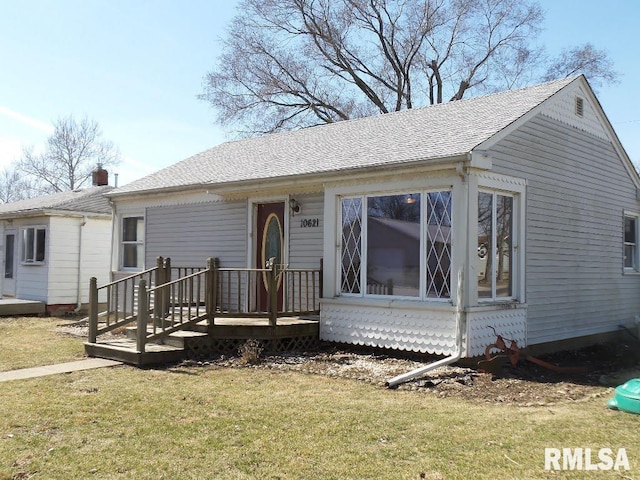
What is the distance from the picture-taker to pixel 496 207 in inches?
354

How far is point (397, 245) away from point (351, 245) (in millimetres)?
893

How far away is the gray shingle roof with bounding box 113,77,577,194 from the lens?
920 centimetres

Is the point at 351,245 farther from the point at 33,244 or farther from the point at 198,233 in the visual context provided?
the point at 33,244

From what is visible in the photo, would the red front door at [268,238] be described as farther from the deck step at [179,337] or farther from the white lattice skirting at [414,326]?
the deck step at [179,337]

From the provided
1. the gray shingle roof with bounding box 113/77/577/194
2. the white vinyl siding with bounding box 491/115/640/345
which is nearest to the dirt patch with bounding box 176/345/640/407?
the white vinyl siding with bounding box 491/115/640/345

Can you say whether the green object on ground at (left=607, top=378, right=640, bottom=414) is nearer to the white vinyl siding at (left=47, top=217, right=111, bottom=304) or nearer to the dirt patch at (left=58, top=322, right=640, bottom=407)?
the dirt patch at (left=58, top=322, right=640, bottom=407)

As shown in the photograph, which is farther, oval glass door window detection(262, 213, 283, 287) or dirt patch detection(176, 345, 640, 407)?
oval glass door window detection(262, 213, 283, 287)

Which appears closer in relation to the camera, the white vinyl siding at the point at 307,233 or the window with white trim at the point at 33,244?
the white vinyl siding at the point at 307,233

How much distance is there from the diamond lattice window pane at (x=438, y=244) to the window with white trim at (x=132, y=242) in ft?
25.7

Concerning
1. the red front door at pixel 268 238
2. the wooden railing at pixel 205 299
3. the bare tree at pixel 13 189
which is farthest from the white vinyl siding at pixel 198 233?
the bare tree at pixel 13 189

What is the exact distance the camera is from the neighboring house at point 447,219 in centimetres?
859

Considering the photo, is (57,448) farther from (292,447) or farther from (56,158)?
(56,158)

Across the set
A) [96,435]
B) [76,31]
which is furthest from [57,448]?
[76,31]

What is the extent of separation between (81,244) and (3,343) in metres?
6.43
